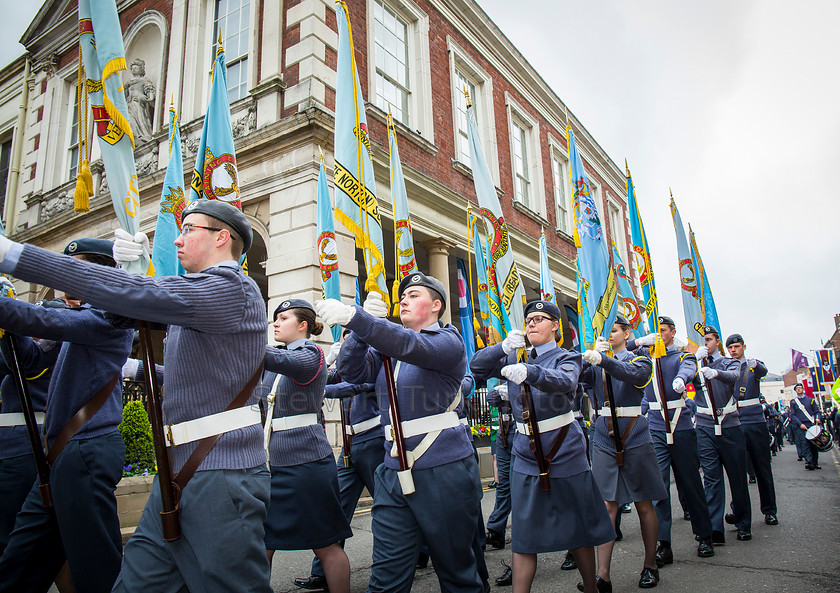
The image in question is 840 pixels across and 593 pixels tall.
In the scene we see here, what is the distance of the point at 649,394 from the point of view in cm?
620

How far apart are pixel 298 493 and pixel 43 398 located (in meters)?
1.70

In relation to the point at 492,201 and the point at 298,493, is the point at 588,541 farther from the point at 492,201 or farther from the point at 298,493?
the point at 492,201

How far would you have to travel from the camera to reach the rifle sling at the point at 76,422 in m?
2.92

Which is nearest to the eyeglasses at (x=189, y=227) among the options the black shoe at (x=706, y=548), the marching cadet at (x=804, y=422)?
the black shoe at (x=706, y=548)

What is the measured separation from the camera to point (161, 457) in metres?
2.09

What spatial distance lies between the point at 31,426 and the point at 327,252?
2.89m

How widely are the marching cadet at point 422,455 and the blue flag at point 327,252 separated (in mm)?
1979

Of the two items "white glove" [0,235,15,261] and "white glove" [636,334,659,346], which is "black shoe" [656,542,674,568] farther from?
"white glove" [0,235,15,261]

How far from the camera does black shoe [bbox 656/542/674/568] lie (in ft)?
16.5

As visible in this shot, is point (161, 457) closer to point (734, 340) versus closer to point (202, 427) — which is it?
point (202, 427)

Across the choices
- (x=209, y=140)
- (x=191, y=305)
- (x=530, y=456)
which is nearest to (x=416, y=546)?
(x=530, y=456)

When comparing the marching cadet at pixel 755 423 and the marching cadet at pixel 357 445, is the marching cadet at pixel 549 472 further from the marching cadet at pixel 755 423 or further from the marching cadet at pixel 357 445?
the marching cadet at pixel 755 423

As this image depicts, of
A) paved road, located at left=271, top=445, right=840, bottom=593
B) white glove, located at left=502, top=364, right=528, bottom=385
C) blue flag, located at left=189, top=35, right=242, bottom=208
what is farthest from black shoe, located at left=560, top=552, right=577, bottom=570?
blue flag, located at left=189, top=35, right=242, bottom=208

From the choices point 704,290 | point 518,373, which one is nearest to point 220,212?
point 518,373
